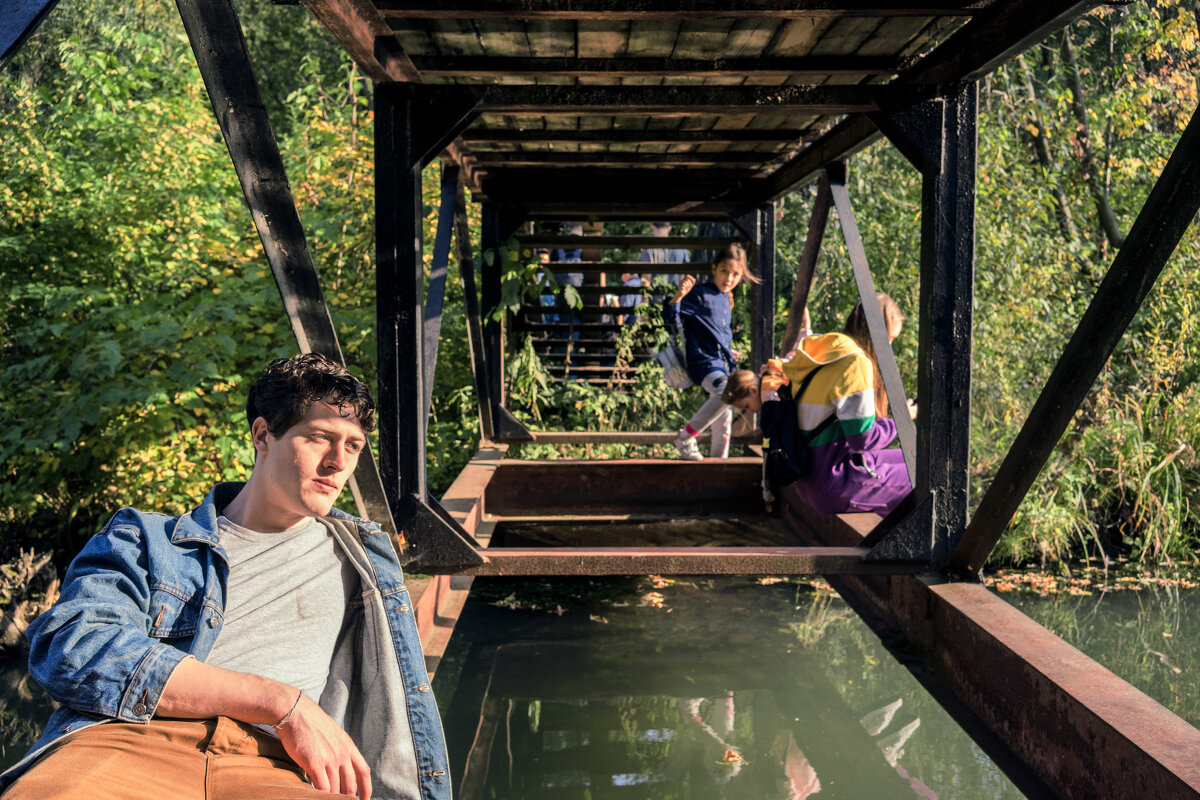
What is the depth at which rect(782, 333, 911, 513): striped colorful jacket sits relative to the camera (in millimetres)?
4586

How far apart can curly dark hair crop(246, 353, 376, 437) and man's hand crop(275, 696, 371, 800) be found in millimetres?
571

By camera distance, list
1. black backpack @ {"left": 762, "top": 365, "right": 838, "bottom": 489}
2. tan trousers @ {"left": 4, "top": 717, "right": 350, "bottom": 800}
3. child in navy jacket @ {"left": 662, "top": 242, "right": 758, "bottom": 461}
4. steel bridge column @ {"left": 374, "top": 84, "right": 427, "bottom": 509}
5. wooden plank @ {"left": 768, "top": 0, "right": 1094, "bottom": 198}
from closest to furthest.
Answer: tan trousers @ {"left": 4, "top": 717, "right": 350, "bottom": 800} → wooden plank @ {"left": 768, "top": 0, "right": 1094, "bottom": 198} → steel bridge column @ {"left": 374, "top": 84, "right": 427, "bottom": 509} → black backpack @ {"left": 762, "top": 365, "right": 838, "bottom": 489} → child in navy jacket @ {"left": 662, "top": 242, "right": 758, "bottom": 461}

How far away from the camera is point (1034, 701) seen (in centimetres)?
300

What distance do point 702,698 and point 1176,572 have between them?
4461 millimetres

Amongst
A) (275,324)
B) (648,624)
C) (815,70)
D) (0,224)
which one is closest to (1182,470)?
(648,624)

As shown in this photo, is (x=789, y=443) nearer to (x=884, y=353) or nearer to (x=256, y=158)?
(x=884, y=353)

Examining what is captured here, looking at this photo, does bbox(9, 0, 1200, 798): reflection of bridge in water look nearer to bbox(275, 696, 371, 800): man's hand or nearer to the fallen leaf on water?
the fallen leaf on water

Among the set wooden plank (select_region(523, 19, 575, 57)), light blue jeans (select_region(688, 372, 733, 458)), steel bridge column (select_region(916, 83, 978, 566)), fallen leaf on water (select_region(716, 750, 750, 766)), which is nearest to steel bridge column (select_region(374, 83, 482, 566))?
wooden plank (select_region(523, 19, 575, 57))

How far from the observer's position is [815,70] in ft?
13.6

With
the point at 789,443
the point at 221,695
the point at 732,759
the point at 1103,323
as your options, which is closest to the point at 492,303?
the point at 789,443

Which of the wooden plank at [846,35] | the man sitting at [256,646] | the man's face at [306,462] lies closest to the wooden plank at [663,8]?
the wooden plank at [846,35]

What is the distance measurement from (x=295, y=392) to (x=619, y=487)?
16.7ft

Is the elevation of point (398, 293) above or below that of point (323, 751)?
above

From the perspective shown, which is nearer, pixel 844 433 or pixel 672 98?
pixel 672 98
